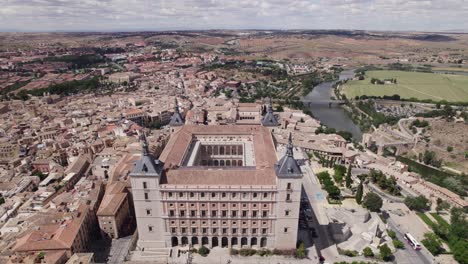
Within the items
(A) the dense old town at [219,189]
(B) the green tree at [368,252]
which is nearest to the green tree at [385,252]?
(A) the dense old town at [219,189]

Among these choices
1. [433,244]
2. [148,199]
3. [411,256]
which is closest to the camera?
[148,199]

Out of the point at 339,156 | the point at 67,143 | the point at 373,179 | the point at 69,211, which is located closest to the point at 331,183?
the point at 373,179

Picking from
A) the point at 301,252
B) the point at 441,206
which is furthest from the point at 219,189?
the point at 441,206

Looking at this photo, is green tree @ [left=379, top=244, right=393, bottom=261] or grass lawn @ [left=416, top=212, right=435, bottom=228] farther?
grass lawn @ [left=416, top=212, right=435, bottom=228]

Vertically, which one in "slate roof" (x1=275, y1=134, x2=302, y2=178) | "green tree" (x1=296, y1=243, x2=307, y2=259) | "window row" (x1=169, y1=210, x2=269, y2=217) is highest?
"slate roof" (x1=275, y1=134, x2=302, y2=178)

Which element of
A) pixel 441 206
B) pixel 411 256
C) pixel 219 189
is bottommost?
pixel 411 256

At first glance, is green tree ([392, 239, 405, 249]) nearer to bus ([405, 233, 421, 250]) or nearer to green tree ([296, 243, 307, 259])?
bus ([405, 233, 421, 250])

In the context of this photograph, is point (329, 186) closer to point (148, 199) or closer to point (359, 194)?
point (359, 194)

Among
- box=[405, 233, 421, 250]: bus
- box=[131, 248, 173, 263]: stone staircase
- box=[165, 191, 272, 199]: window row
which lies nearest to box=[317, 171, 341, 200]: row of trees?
box=[405, 233, 421, 250]: bus
